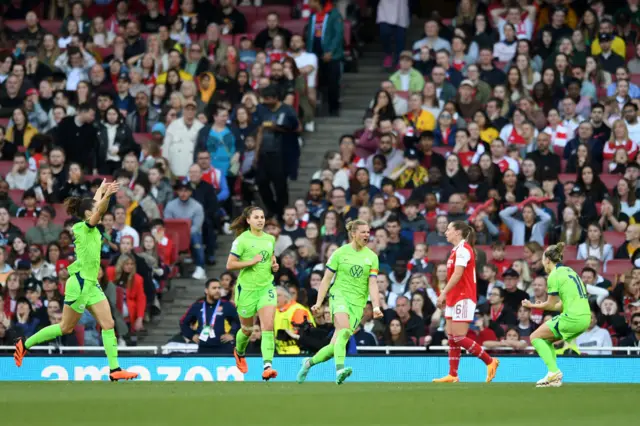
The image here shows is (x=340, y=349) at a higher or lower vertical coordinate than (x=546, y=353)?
lower

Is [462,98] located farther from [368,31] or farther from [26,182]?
[26,182]

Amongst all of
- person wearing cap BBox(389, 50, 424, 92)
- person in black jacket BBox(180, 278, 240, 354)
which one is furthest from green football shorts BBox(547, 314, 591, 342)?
person wearing cap BBox(389, 50, 424, 92)

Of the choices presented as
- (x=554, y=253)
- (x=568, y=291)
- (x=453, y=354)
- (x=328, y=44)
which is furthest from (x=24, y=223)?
(x=568, y=291)

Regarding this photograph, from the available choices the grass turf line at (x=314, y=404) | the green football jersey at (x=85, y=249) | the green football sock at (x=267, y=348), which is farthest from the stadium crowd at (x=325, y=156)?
the grass turf line at (x=314, y=404)

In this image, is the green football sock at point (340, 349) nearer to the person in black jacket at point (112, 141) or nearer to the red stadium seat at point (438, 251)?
the red stadium seat at point (438, 251)

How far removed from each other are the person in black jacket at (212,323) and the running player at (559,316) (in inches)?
212

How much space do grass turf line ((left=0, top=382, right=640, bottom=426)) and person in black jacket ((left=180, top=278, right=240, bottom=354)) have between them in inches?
127

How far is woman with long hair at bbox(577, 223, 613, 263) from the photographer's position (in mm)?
20891

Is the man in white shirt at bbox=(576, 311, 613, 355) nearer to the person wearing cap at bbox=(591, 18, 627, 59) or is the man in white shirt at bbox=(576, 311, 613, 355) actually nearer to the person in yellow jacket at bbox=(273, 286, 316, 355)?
the person in yellow jacket at bbox=(273, 286, 316, 355)

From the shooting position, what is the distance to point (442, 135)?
933 inches

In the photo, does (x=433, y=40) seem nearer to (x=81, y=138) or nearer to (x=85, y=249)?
(x=81, y=138)

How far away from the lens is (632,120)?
22953mm

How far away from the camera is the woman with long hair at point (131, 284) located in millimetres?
21438

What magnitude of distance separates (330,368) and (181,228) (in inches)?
180
